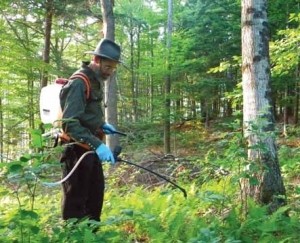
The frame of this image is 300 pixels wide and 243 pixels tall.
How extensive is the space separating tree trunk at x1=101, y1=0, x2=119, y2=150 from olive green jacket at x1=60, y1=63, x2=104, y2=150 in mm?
7722

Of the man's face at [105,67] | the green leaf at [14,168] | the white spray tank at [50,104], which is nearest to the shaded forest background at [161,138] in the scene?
the green leaf at [14,168]

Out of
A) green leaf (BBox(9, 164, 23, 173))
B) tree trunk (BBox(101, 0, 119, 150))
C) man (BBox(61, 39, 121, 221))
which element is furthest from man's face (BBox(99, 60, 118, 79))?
tree trunk (BBox(101, 0, 119, 150))

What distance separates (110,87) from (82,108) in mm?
8528

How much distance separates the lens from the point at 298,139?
15.7 meters

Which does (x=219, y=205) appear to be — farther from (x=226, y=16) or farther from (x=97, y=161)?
(x=226, y=16)

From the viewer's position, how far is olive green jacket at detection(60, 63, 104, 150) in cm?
373

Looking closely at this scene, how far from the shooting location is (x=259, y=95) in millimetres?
4902

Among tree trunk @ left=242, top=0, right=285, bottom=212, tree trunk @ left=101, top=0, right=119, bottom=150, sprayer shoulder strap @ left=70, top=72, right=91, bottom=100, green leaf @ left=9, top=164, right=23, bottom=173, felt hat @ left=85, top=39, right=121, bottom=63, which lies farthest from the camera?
tree trunk @ left=101, top=0, right=119, bottom=150

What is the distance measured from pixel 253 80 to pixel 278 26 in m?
13.2

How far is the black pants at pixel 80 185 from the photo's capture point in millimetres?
4043

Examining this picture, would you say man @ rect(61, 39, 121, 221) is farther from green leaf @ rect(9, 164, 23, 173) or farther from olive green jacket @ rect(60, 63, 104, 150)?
green leaf @ rect(9, 164, 23, 173)

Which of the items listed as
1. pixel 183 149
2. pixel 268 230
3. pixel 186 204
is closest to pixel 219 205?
pixel 186 204

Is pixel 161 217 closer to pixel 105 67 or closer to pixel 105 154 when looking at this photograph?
pixel 105 154

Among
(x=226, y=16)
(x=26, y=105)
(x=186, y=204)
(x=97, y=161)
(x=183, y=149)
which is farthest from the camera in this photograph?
(x=183, y=149)
